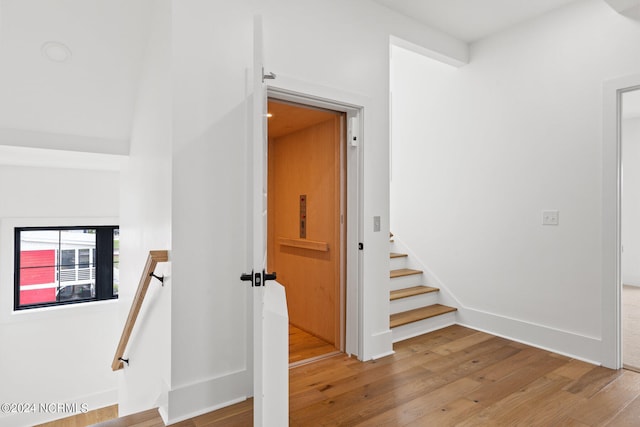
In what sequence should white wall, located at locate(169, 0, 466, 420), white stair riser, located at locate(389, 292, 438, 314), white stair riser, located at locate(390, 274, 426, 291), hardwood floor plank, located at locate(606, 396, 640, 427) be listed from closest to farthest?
hardwood floor plank, located at locate(606, 396, 640, 427) < white wall, located at locate(169, 0, 466, 420) < white stair riser, located at locate(389, 292, 438, 314) < white stair riser, located at locate(390, 274, 426, 291)

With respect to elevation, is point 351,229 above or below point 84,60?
below

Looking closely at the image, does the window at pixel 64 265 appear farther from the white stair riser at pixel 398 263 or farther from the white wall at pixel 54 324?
the white stair riser at pixel 398 263

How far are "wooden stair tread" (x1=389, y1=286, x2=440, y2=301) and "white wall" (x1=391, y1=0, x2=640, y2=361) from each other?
0.25m

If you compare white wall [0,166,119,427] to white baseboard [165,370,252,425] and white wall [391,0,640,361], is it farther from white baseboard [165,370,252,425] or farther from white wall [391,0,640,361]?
white wall [391,0,640,361]

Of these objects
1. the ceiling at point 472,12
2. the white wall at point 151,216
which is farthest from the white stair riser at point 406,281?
the ceiling at point 472,12

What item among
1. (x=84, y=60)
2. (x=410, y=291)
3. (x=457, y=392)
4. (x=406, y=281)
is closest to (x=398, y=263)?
(x=406, y=281)

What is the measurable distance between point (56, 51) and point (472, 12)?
316cm

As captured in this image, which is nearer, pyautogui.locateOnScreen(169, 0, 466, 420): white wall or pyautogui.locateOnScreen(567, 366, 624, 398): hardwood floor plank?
pyautogui.locateOnScreen(169, 0, 466, 420): white wall

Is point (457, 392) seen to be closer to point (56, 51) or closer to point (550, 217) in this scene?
point (550, 217)

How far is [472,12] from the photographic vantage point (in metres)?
3.07

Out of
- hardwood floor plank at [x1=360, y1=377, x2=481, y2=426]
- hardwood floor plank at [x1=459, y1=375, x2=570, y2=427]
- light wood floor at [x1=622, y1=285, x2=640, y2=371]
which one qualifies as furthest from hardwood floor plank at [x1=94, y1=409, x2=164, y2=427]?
light wood floor at [x1=622, y1=285, x2=640, y2=371]

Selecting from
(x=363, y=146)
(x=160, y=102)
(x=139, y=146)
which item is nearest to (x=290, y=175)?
(x=363, y=146)

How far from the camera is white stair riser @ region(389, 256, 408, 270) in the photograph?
4195mm

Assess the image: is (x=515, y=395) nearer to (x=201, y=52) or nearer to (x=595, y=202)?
(x=595, y=202)
